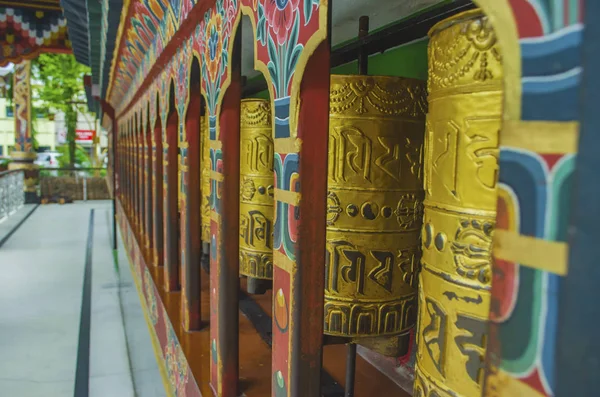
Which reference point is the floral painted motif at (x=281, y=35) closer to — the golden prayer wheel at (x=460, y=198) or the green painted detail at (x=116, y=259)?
the golden prayer wheel at (x=460, y=198)

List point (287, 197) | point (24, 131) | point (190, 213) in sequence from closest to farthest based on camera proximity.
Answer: point (287, 197) → point (190, 213) → point (24, 131)

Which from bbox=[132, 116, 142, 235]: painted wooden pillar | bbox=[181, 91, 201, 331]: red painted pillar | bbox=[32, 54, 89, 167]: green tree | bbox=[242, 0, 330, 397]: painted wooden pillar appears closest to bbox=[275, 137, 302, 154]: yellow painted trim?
bbox=[242, 0, 330, 397]: painted wooden pillar

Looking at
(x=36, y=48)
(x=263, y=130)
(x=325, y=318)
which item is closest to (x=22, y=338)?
(x=263, y=130)

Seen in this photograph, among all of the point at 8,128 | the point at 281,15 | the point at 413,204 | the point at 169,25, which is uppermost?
the point at 8,128

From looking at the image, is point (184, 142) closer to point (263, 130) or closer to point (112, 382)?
point (263, 130)

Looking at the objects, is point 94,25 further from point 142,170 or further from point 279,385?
point 279,385

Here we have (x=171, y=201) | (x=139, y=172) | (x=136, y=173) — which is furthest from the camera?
(x=136, y=173)

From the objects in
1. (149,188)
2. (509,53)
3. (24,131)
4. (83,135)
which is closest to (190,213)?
(509,53)

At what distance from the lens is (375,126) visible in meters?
1.03

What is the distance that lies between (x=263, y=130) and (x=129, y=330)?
2718 millimetres

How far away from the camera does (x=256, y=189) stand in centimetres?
162

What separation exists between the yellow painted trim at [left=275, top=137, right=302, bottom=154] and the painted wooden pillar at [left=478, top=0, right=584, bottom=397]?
0.53m

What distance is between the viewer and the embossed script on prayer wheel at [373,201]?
1025 millimetres

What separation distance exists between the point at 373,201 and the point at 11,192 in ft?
33.6
